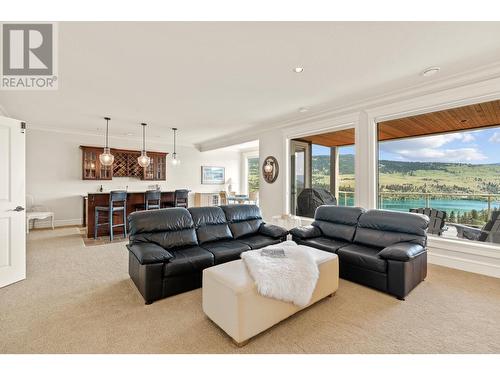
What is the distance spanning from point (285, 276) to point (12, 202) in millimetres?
3506

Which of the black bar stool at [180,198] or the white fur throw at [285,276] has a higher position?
the black bar stool at [180,198]

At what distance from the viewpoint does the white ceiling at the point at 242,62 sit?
7.08 feet

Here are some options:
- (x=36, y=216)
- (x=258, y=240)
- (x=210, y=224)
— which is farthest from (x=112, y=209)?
(x=258, y=240)

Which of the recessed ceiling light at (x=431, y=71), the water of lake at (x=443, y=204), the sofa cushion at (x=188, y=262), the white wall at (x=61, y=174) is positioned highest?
the recessed ceiling light at (x=431, y=71)

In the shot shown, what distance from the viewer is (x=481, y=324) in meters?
2.07

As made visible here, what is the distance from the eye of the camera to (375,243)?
123 inches

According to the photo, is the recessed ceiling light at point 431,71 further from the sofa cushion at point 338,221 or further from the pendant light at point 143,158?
the pendant light at point 143,158

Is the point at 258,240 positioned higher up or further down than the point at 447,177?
further down

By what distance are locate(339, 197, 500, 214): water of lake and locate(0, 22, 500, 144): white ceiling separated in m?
2.36

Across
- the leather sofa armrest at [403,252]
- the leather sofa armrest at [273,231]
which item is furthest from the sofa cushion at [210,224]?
the leather sofa armrest at [403,252]

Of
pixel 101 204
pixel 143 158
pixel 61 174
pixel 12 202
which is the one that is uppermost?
pixel 143 158

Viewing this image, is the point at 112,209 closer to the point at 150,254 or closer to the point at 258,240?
the point at 150,254

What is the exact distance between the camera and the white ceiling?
2.16 meters
